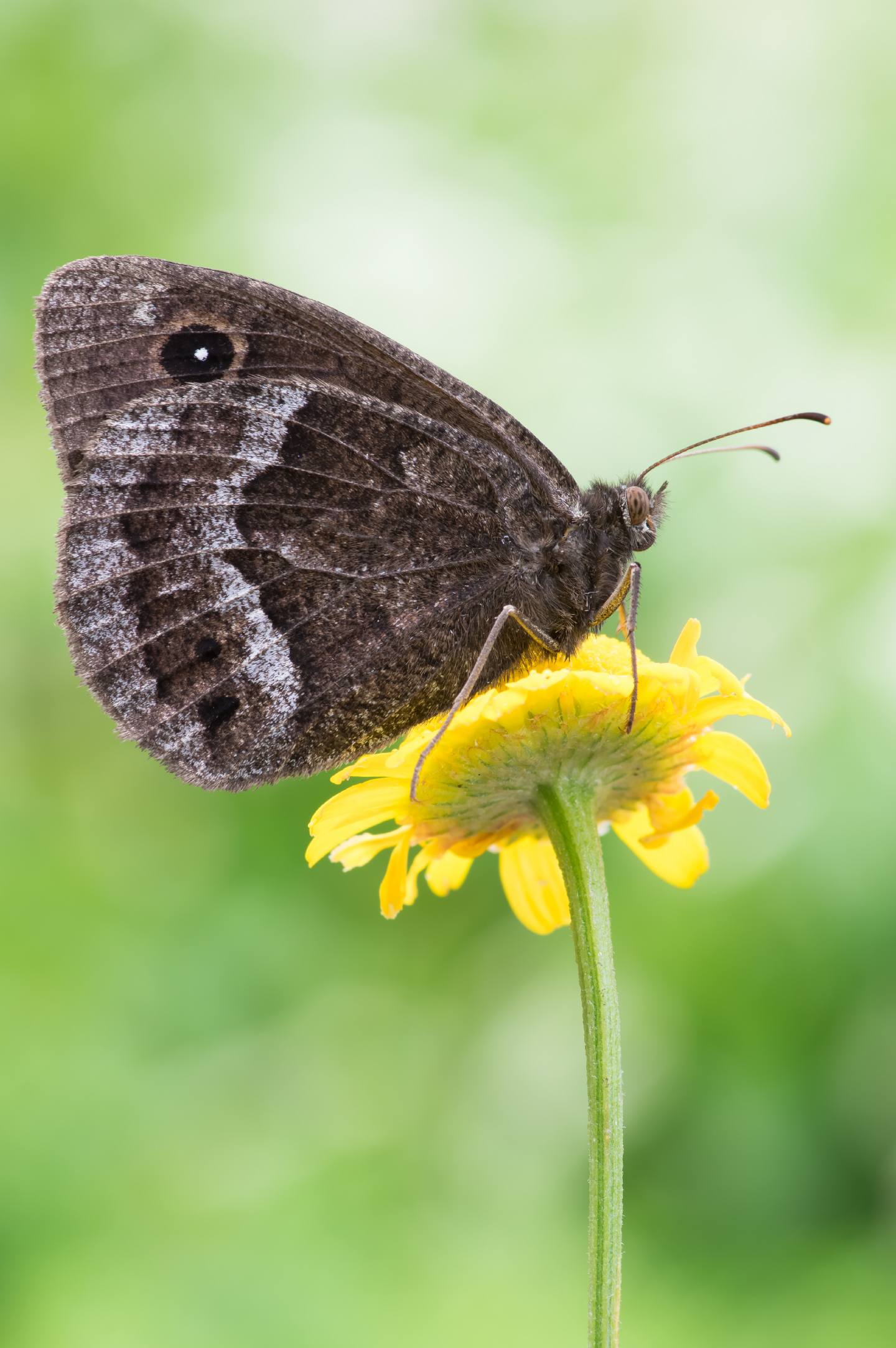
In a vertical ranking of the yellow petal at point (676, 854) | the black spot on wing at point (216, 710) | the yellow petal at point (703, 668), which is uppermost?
the black spot on wing at point (216, 710)

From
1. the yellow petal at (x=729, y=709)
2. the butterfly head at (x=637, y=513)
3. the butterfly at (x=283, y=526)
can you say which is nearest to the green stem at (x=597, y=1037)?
the yellow petal at (x=729, y=709)

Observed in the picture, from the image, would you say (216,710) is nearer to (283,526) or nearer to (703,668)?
(283,526)

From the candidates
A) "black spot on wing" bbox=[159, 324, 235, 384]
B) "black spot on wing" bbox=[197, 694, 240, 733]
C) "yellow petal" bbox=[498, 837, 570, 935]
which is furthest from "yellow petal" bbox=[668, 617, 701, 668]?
"black spot on wing" bbox=[159, 324, 235, 384]

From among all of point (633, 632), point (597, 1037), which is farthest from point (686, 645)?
point (597, 1037)

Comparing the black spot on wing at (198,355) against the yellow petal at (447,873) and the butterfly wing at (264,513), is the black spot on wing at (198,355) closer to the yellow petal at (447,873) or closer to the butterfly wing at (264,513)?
the butterfly wing at (264,513)

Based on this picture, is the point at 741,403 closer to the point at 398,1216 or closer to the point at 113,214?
the point at 113,214

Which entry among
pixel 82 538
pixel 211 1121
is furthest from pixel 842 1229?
pixel 82 538
